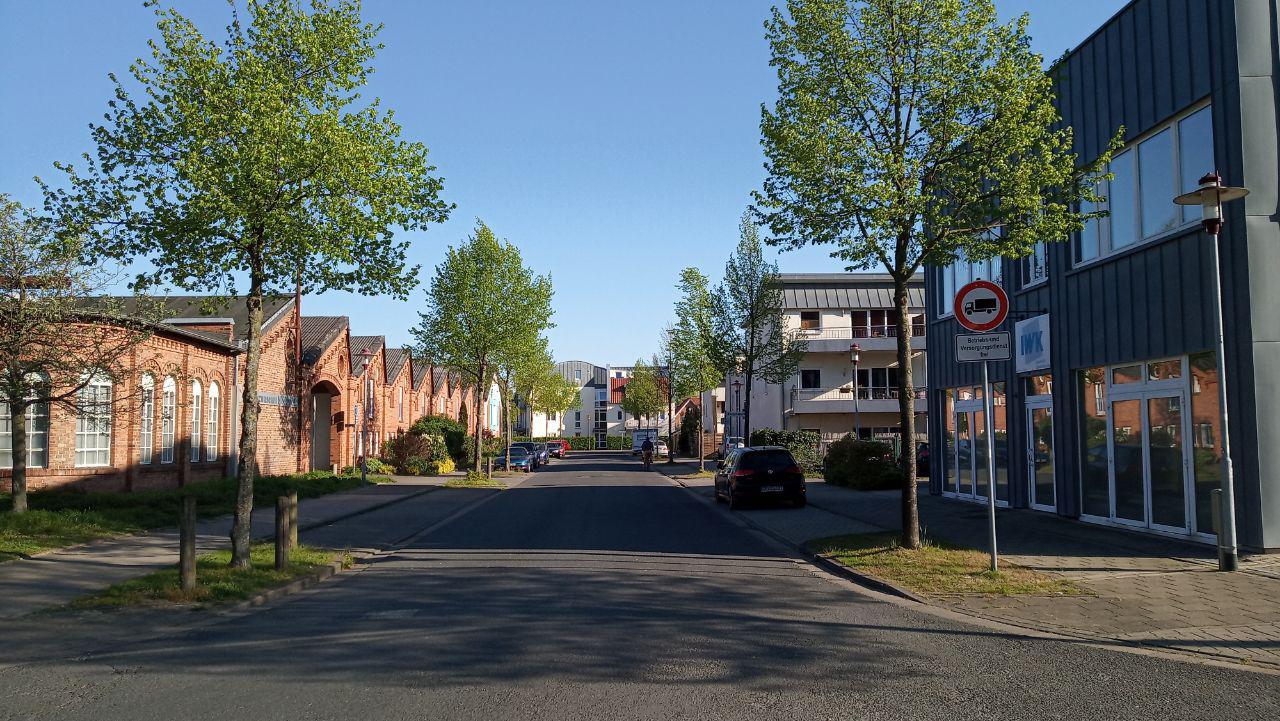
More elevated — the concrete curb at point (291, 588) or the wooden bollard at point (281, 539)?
the wooden bollard at point (281, 539)

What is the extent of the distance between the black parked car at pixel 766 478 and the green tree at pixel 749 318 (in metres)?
14.2

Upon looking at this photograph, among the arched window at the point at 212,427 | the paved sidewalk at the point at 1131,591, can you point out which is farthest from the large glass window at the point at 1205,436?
the arched window at the point at 212,427

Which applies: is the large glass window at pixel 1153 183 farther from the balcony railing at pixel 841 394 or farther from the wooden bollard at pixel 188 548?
the balcony railing at pixel 841 394

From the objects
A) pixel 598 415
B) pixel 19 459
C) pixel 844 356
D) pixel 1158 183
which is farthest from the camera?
pixel 598 415

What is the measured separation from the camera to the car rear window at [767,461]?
2183cm

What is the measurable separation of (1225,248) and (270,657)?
11.9 metres

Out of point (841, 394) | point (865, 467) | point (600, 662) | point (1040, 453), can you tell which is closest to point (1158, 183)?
point (1040, 453)

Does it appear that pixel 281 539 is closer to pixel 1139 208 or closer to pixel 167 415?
pixel 1139 208

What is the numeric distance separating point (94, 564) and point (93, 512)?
18.3 ft

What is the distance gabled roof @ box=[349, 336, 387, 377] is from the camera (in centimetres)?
4284

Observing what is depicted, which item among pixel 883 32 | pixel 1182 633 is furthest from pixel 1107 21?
pixel 1182 633

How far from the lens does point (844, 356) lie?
51875 mm

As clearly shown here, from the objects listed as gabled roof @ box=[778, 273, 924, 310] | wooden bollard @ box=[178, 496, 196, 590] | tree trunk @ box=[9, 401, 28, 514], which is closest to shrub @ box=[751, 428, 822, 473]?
gabled roof @ box=[778, 273, 924, 310]

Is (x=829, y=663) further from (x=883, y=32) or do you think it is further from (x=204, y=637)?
(x=883, y=32)
